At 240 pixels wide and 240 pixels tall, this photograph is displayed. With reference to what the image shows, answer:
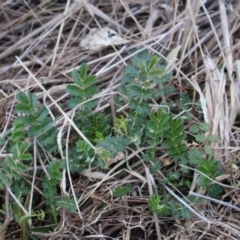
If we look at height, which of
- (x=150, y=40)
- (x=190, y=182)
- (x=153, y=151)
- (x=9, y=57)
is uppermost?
(x=9, y=57)

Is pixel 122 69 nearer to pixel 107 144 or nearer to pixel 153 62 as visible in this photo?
pixel 153 62

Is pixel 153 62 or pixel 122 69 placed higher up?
pixel 153 62

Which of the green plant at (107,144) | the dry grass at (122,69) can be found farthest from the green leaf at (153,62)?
the dry grass at (122,69)

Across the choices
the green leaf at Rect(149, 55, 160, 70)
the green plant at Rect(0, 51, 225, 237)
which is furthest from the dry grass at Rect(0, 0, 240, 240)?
the green leaf at Rect(149, 55, 160, 70)

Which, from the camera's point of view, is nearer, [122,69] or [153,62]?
[153,62]

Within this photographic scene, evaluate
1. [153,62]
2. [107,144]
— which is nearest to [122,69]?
[153,62]

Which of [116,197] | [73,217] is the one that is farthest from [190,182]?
[73,217]

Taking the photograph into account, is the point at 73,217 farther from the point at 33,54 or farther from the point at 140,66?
the point at 33,54

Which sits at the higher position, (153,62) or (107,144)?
(153,62)

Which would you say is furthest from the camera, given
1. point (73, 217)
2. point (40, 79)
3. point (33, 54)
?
point (33, 54)
